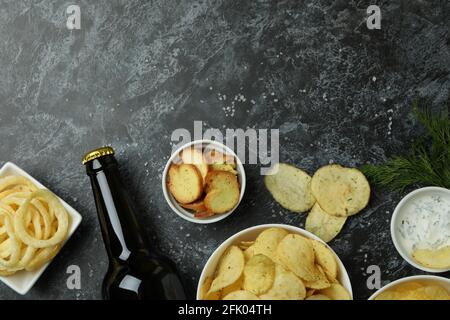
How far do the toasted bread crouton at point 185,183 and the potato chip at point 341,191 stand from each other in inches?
15.1

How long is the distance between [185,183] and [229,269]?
30 cm

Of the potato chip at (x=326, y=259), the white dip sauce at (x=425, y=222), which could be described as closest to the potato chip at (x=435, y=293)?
the white dip sauce at (x=425, y=222)

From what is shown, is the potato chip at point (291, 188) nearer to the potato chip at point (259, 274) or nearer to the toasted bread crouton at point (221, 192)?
the toasted bread crouton at point (221, 192)

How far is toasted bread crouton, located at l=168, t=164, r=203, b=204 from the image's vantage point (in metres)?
1.91

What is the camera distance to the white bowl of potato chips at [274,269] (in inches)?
69.5

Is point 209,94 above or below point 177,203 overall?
above

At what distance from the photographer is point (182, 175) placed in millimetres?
1929

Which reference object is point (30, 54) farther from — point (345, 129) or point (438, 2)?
point (438, 2)

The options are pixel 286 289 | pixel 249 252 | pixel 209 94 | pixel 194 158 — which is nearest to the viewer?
pixel 286 289

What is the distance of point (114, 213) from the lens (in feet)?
5.77

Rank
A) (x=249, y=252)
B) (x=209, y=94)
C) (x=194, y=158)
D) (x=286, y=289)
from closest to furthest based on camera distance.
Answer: (x=286, y=289)
(x=249, y=252)
(x=194, y=158)
(x=209, y=94)

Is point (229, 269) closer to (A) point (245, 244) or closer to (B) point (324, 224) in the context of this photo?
(A) point (245, 244)

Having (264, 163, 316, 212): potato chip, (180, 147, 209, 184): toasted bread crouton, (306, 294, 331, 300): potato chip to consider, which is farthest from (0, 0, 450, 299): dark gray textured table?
(306, 294, 331, 300): potato chip

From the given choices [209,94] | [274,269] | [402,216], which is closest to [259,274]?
[274,269]
